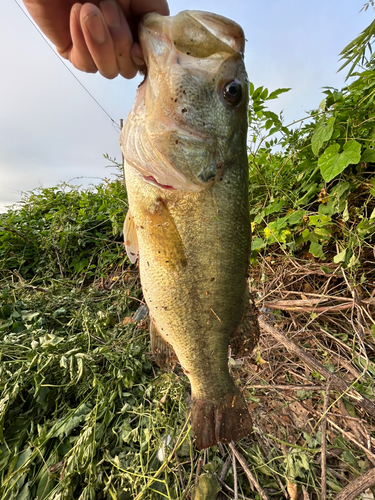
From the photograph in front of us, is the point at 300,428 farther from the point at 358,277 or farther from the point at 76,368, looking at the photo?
the point at 76,368

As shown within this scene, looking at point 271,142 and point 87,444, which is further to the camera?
point 271,142

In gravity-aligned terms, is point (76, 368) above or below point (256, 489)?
above

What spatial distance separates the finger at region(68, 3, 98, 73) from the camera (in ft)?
2.82

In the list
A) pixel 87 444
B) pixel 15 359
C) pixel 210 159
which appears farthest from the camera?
pixel 15 359

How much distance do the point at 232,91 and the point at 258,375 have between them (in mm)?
2013

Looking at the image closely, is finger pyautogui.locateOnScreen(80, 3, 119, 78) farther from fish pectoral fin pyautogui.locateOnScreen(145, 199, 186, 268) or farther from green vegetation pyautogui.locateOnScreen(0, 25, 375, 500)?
green vegetation pyautogui.locateOnScreen(0, 25, 375, 500)

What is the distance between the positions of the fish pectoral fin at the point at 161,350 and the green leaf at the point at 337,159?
4.52ft

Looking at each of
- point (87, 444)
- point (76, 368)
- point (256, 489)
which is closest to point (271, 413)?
point (256, 489)

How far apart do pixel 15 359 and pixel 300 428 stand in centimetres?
227

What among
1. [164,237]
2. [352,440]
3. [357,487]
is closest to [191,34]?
[164,237]

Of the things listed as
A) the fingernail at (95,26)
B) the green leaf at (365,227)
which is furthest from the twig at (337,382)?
the fingernail at (95,26)

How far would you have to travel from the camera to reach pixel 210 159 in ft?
3.03

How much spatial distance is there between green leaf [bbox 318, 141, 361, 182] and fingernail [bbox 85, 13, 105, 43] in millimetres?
1396

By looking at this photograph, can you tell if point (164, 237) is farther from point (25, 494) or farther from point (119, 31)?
point (25, 494)
